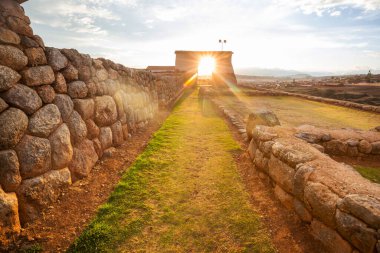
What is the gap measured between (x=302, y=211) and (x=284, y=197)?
51 cm

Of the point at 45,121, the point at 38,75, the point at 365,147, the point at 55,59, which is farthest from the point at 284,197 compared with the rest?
the point at 55,59

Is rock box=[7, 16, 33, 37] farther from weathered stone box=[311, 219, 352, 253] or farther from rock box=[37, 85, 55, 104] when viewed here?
weathered stone box=[311, 219, 352, 253]

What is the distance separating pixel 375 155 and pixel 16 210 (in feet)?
25.1

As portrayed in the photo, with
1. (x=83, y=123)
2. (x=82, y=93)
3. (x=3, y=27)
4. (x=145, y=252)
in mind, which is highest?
(x=3, y=27)

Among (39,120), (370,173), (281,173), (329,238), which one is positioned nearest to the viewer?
(329,238)

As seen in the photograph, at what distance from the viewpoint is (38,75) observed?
3762 millimetres

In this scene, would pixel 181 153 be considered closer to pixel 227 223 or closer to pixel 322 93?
pixel 227 223

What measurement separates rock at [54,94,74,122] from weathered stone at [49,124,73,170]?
198 mm

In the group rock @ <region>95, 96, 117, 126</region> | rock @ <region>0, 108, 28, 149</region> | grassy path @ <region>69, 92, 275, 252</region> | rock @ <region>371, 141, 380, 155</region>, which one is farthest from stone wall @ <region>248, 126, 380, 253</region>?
rock @ <region>0, 108, 28, 149</region>

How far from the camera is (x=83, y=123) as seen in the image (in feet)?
16.0

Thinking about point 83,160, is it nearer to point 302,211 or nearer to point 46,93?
point 46,93

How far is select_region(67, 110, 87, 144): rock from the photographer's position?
453 cm

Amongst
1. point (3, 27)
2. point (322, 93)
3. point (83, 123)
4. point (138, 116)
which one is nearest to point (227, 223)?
point (83, 123)

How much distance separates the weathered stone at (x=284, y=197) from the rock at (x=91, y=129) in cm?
381
